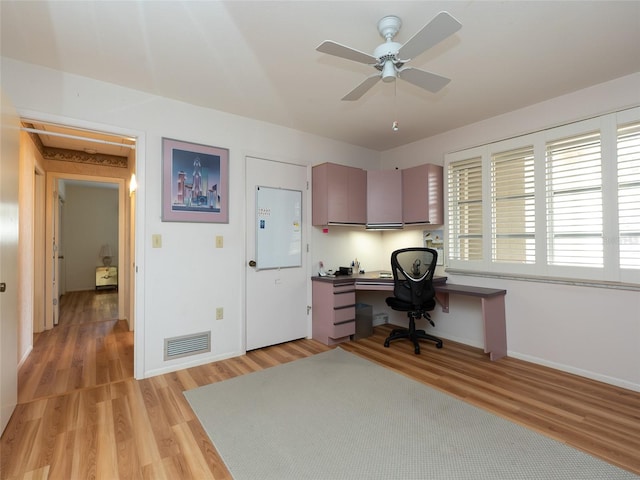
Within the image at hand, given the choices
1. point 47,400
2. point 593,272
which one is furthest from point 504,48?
point 47,400

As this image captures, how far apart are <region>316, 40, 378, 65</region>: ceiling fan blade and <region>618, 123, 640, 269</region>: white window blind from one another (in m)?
2.33

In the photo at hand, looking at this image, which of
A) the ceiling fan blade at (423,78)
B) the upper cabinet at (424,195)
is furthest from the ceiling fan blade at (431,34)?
the upper cabinet at (424,195)

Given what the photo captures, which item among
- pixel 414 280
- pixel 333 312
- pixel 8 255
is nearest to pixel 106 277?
pixel 8 255

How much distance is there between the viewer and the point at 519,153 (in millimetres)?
3242

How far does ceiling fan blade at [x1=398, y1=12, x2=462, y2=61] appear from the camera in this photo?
148 cm

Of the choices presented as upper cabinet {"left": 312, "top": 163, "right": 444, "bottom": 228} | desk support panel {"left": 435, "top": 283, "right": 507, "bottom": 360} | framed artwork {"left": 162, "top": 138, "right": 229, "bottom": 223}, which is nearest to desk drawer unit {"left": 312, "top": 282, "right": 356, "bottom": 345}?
upper cabinet {"left": 312, "top": 163, "right": 444, "bottom": 228}

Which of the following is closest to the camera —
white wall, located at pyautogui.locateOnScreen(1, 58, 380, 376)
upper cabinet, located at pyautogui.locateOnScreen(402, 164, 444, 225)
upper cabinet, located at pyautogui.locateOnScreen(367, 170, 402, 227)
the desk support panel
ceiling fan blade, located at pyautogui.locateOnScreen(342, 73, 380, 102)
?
ceiling fan blade, located at pyautogui.locateOnScreen(342, 73, 380, 102)

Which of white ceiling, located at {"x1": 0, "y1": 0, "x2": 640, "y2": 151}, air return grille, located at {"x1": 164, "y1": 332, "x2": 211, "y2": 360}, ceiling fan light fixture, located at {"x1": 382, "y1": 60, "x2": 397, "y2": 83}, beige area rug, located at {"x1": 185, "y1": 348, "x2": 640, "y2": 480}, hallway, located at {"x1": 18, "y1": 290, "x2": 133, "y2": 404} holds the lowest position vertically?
beige area rug, located at {"x1": 185, "y1": 348, "x2": 640, "y2": 480}

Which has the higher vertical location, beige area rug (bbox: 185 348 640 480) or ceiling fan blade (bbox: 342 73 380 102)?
ceiling fan blade (bbox: 342 73 380 102)

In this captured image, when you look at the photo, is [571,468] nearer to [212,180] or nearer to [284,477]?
[284,477]

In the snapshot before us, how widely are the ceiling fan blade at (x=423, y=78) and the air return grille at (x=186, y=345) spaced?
2.89 m

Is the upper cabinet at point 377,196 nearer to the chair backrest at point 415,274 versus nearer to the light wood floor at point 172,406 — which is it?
the chair backrest at point 415,274

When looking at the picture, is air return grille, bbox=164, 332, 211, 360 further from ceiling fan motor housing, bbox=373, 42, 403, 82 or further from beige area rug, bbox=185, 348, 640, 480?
ceiling fan motor housing, bbox=373, 42, 403, 82

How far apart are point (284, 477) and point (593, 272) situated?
2.97m
